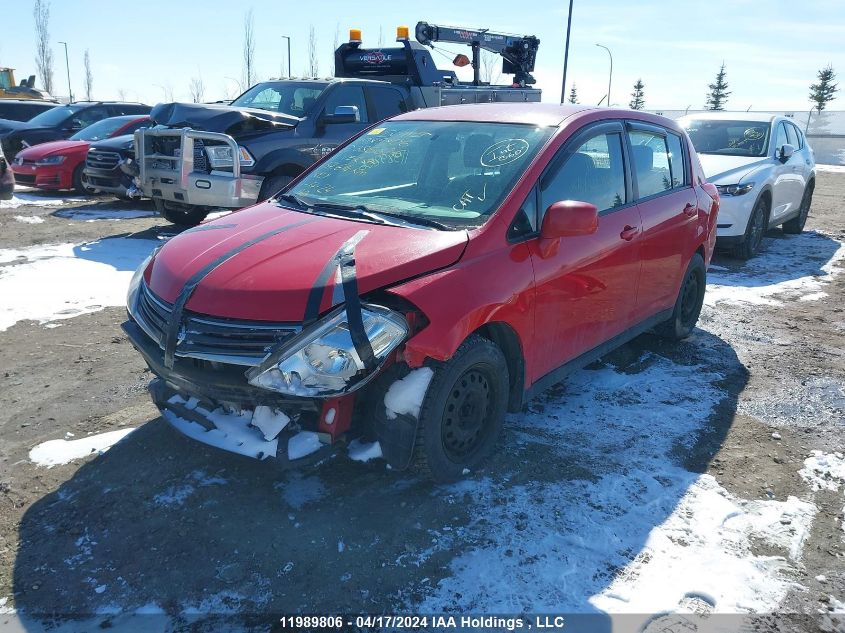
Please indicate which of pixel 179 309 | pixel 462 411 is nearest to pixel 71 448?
pixel 179 309

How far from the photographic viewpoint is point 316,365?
8.73 ft

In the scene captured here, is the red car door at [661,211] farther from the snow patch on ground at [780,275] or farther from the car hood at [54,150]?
A: the car hood at [54,150]

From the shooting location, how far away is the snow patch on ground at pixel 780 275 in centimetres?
701

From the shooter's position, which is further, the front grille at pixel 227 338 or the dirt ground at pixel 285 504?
the front grille at pixel 227 338

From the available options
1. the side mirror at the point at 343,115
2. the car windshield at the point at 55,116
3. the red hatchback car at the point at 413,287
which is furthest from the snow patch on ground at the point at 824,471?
the car windshield at the point at 55,116

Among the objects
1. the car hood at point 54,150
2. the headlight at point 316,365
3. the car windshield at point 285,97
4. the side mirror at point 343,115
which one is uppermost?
the car windshield at point 285,97

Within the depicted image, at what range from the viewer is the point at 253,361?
2682mm

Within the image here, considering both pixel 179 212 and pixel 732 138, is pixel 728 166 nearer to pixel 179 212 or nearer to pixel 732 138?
pixel 732 138

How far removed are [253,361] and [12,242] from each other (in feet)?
23.7

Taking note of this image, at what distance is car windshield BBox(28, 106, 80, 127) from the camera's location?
47.5ft

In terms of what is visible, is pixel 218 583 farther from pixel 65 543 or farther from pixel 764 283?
pixel 764 283

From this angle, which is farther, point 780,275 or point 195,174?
point 780,275

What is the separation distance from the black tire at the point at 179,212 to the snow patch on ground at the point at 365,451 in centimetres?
624

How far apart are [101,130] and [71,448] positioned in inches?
→ 432
